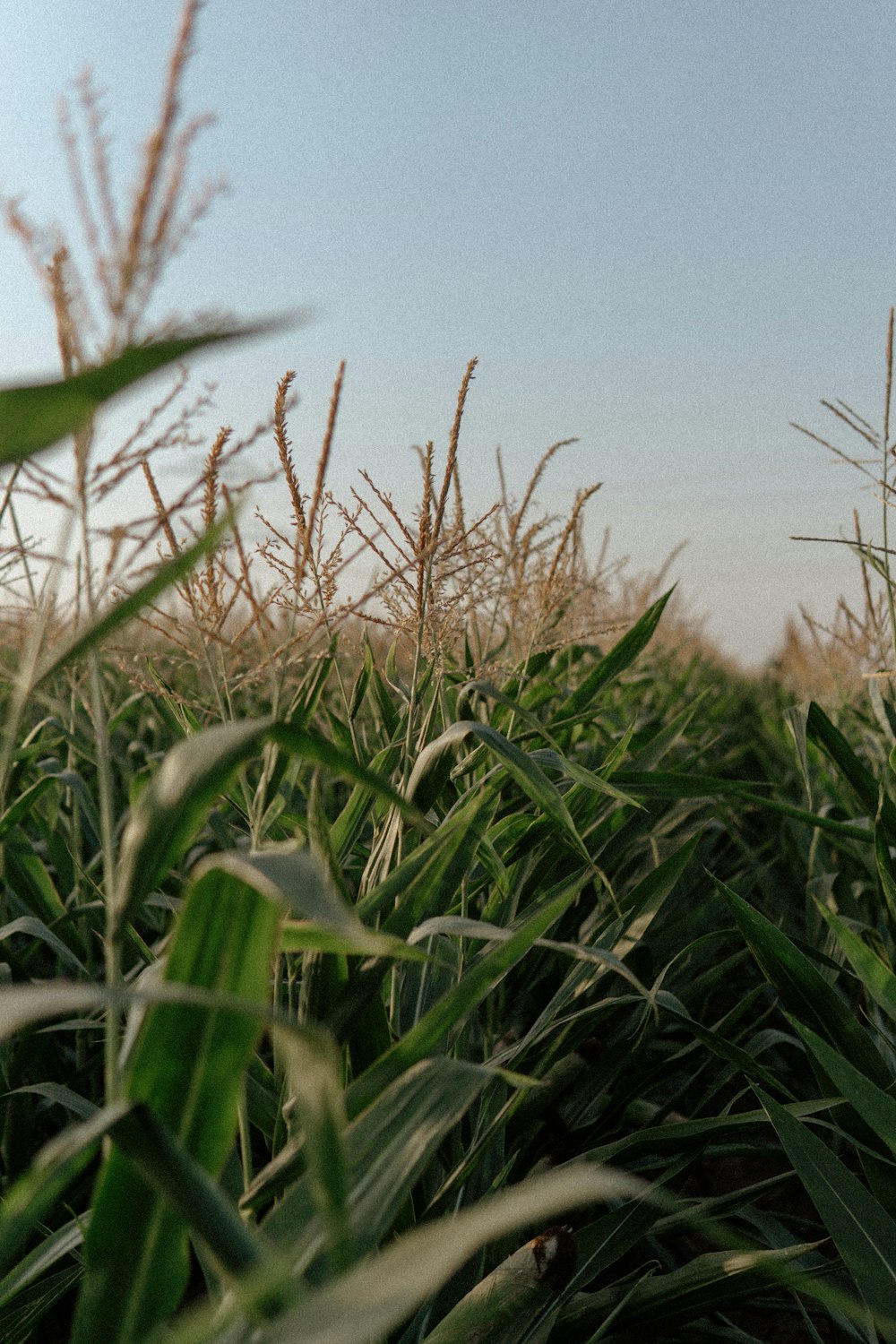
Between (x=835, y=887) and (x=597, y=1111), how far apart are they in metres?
0.81

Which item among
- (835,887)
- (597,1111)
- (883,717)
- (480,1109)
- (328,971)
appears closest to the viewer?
(328,971)

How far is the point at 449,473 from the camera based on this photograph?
3.51 feet

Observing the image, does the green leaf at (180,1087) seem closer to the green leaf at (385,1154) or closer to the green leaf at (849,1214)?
the green leaf at (385,1154)

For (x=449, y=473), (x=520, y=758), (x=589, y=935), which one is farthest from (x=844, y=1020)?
(x=449, y=473)

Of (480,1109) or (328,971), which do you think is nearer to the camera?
(328,971)

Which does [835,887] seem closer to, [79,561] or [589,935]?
[589,935]

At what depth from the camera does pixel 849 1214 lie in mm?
1046

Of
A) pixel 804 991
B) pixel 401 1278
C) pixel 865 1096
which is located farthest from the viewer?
pixel 804 991

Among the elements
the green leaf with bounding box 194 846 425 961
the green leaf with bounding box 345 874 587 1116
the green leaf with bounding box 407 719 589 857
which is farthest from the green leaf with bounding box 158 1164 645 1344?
the green leaf with bounding box 407 719 589 857

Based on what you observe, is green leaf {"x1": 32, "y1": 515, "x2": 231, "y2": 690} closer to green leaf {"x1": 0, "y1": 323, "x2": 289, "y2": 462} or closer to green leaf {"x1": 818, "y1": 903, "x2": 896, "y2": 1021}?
green leaf {"x1": 0, "y1": 323, "x2": 289, "y2": 462}

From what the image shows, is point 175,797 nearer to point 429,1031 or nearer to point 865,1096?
point 429,1031

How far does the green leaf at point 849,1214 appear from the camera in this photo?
3.31 feet

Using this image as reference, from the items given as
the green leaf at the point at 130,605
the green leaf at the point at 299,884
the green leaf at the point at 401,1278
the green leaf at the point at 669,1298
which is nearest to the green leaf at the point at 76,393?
the green leaf at the point at 130,605

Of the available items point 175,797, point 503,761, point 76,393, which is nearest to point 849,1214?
point 503,761
